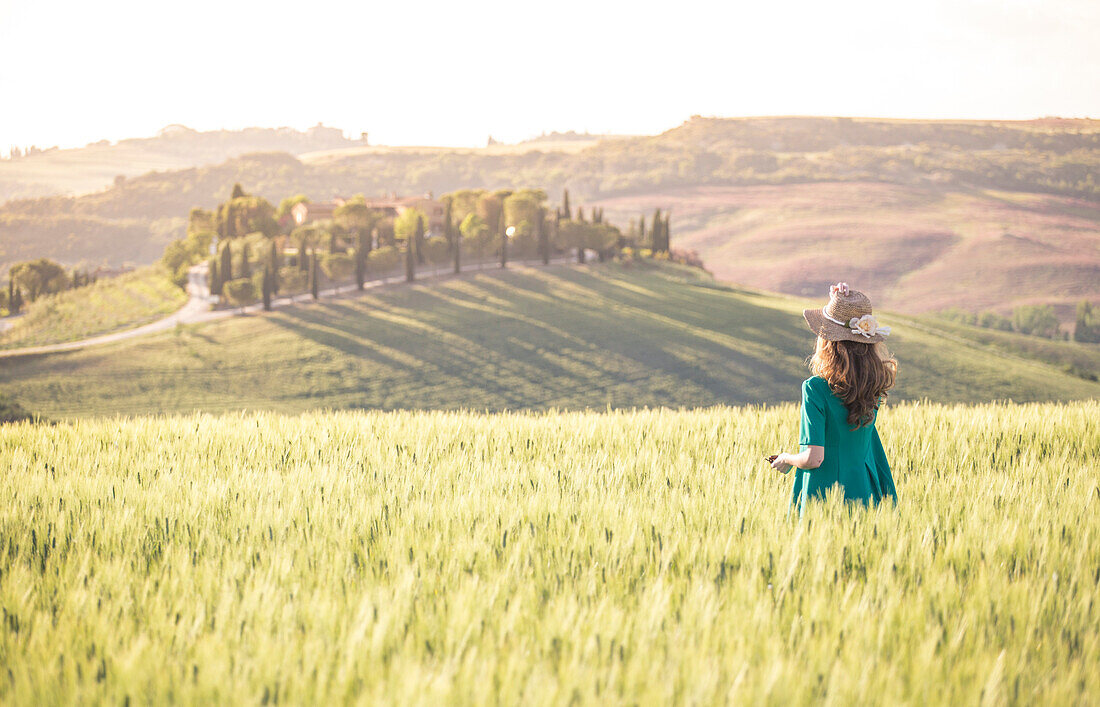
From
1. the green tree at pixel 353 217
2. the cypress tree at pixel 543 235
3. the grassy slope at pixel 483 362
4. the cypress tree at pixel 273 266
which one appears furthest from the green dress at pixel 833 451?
the green tree at pixel 353 217

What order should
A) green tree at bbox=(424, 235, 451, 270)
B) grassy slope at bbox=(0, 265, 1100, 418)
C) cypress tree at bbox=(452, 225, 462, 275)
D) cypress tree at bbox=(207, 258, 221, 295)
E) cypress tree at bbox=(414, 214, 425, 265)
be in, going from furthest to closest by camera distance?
green tree at bbox=(424, 235, 451, 270), cypress tree at bbox=(414, 214, 425, 265), cypress tree at bbox=(452, 225, 462, 275), cypress tree at bbox=(207, 258, 221, 295), grassy slope at bbox=(0, 265, 1100, 418)

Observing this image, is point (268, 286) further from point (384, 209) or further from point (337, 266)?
point (384, 209)

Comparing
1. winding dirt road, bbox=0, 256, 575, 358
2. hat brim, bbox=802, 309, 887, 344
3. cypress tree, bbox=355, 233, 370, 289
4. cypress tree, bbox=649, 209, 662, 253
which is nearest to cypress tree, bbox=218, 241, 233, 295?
winding dirt road, bbox=0, 256, 575, 358

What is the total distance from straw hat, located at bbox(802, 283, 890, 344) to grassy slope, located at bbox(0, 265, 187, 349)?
89209mm

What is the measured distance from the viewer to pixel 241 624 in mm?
2859

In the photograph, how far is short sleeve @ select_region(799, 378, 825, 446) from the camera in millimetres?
4387

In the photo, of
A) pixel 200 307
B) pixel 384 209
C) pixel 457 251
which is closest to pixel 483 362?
pixel 457 251

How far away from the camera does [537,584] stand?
10.7 feet

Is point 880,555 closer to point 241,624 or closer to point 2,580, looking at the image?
point 241,624

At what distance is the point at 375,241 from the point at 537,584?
9761 cm

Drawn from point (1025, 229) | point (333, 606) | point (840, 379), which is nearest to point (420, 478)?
point (333, 606)

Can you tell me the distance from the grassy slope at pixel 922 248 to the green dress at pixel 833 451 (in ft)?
462

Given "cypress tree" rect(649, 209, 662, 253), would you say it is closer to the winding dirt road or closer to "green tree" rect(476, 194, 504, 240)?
the winding dirt road

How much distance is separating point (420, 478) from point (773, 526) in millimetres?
2544
